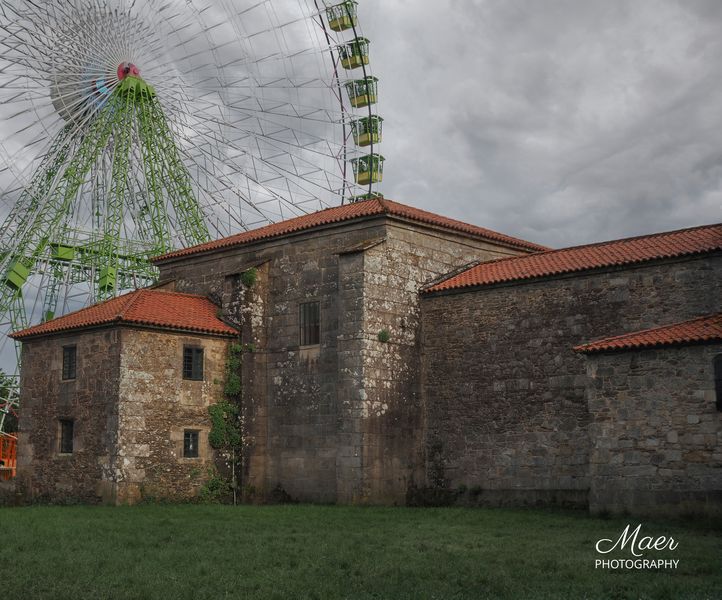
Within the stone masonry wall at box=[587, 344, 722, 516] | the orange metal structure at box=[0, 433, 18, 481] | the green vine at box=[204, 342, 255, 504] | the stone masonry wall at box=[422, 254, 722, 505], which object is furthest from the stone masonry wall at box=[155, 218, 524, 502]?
the orange metal structure at box=[0, 433, 18, 481]

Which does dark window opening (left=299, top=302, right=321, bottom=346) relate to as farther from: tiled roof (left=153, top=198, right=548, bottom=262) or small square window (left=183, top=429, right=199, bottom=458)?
small square window (left=183, top=429, right=199, bottom=458)

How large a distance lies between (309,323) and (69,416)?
7.12m

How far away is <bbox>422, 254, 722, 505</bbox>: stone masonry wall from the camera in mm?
22078

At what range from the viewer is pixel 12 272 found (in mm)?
38250

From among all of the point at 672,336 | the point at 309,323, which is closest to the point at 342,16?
the point at 309,323

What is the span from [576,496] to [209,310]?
11888 millimetres

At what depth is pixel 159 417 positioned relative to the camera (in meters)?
25.5

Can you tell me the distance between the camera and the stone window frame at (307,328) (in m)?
26.1

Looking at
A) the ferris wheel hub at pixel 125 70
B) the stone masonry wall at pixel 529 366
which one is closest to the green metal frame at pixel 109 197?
the ferris wheel hub at pixel 125 70

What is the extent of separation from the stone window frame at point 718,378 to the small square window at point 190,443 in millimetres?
14096

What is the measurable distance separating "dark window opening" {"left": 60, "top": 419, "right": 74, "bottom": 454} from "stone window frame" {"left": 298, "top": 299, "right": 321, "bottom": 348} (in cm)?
680

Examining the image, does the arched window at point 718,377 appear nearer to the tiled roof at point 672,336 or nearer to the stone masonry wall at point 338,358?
the tiled roof at point 672,336

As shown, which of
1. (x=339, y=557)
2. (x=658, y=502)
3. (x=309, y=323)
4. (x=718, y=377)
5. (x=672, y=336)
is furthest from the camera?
(x=309, y=323)

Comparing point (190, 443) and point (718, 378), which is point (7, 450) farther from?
point (718, 378)
